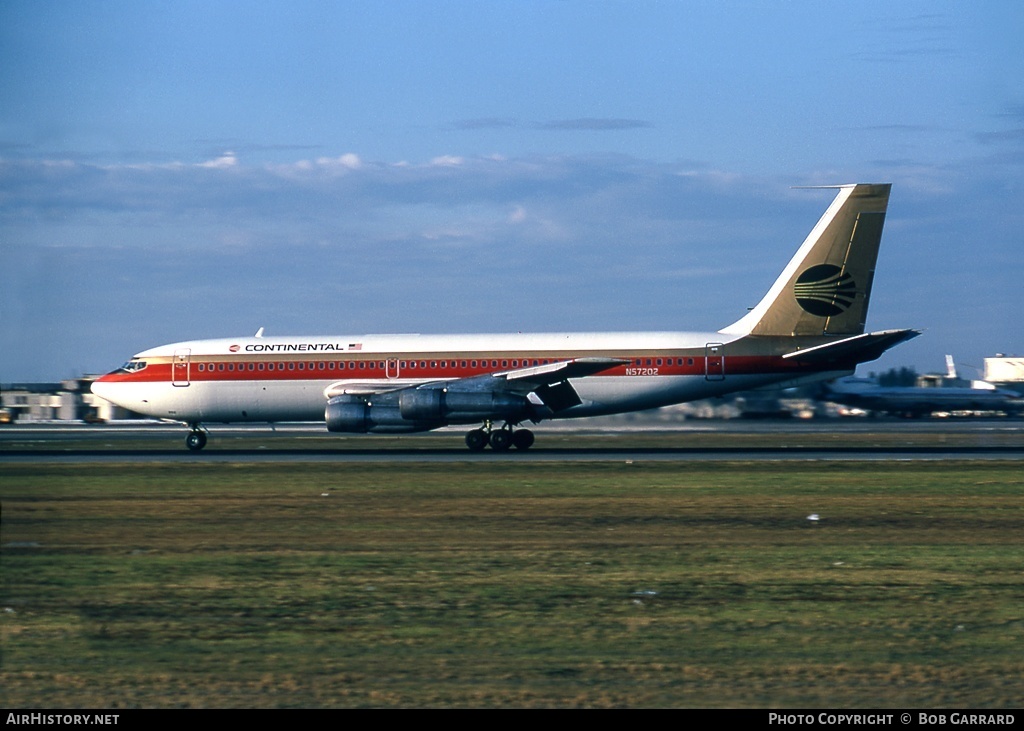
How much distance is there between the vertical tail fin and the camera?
40.5m

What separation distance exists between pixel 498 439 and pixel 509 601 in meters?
27.4

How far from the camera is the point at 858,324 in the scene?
134 ft

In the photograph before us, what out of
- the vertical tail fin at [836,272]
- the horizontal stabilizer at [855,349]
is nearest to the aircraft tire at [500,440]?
the vertical tail fin at [836,272]

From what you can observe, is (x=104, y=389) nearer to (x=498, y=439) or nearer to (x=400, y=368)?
(x=400, y=368)

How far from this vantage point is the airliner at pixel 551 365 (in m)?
38.9

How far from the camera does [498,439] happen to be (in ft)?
130

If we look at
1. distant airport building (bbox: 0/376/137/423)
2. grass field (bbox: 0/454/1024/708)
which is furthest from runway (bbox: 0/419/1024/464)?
distant airport building (bbox: 0/376/137/423)

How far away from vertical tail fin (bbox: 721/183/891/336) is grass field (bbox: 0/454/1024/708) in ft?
59.8

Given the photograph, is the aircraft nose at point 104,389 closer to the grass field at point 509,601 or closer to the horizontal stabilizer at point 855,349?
the grass field at point 509,601

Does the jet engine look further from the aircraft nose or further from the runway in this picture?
the aircraft nose

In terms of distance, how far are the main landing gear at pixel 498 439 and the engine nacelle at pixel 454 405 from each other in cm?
98

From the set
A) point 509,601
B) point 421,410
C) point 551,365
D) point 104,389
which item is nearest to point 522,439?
point 551,365
